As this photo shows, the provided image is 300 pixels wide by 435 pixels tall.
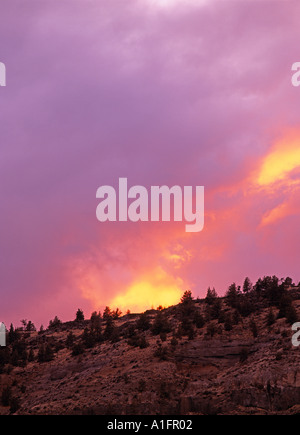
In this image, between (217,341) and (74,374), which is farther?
(74,374)

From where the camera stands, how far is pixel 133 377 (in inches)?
2490

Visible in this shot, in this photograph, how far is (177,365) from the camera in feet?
214

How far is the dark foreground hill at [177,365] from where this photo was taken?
55.4 metres

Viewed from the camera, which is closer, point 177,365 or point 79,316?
point 177,365

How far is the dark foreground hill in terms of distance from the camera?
182 ft

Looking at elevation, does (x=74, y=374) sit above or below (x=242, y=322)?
below

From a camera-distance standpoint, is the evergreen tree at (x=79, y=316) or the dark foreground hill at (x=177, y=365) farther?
the evergreen tree at (x=79, y=316)

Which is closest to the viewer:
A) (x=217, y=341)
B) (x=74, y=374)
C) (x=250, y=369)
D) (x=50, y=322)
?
(x=250, y=369)

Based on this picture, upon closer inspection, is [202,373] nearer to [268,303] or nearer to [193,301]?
[268,303]

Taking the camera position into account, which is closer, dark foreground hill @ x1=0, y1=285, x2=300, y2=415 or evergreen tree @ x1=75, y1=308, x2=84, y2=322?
dark foreground hill @ x1=0, y1=285, x2=300, y2=415
